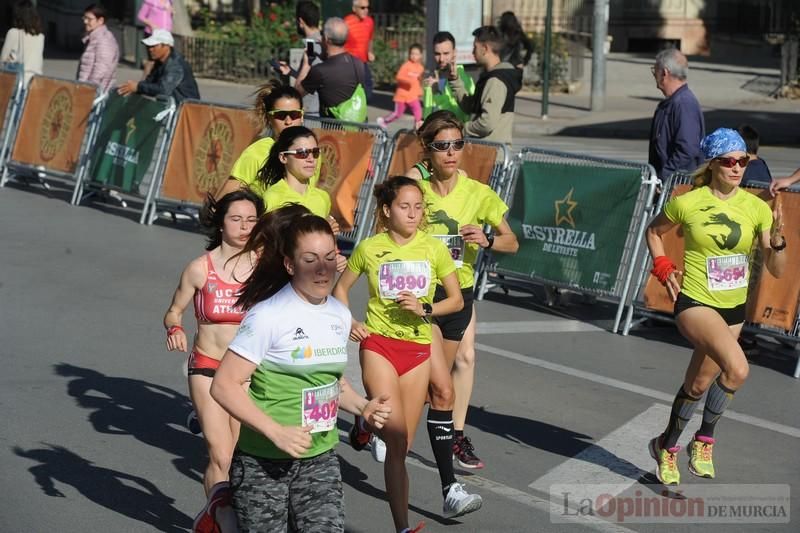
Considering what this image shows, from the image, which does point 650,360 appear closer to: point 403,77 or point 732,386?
point 732,386

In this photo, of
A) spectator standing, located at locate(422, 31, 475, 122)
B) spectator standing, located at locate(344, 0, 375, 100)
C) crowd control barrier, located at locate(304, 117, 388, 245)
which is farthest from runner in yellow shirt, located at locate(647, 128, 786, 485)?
spectator standing, located at locate(344, 0, 375, 100)

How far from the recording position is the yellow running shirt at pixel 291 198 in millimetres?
7367

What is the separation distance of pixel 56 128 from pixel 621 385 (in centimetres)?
954

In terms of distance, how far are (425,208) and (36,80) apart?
36.0 ft

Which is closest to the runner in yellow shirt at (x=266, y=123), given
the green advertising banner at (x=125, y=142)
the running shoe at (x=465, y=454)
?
the running shoe at (x=465, y=454)

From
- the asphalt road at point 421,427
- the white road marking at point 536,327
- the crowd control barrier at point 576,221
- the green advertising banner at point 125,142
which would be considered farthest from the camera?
the green advertising banner at point 125,142

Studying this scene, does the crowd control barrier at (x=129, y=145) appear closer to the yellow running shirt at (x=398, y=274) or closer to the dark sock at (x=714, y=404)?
the yellow running shirt at (x=398, y=274)

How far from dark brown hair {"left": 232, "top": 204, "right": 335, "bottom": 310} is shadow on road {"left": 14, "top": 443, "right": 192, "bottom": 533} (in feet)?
6.04

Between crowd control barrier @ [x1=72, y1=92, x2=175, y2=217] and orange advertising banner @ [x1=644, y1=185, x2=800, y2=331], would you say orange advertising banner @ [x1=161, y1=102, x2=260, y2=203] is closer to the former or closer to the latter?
crowd control barrier @ [x1=72, y1=92, x2=175, y2=217]

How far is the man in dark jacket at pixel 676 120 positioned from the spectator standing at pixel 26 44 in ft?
34.6

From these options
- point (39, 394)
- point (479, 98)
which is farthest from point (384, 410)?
point (479, 98)

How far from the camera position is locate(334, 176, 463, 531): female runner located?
20.3 feet

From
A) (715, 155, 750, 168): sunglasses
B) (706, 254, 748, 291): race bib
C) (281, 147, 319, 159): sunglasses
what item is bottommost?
(706, 254, 748, 291): race bib

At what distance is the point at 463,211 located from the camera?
23.5 ft
